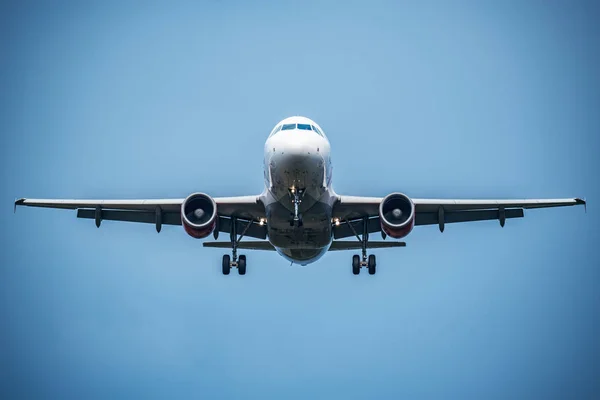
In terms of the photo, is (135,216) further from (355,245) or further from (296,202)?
(355,245)

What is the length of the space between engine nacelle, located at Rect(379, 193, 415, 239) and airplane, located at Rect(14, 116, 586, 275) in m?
0.04

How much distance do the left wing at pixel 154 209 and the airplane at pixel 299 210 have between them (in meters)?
0.04

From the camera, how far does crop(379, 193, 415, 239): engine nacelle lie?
2966 cm

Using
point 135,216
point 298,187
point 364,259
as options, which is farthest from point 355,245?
point 135,216

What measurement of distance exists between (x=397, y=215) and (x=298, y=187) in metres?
4.60

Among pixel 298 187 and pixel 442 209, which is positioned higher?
pixel 298 187

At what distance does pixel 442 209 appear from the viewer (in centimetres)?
3244

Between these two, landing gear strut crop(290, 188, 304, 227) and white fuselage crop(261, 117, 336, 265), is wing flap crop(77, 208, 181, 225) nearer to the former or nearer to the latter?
white fuselage crop(261, 117, 336, 265)

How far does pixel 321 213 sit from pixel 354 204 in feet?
5.79

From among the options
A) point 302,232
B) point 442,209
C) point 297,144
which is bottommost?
point 302,232

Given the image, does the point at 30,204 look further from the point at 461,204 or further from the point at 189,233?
the point at 461,204

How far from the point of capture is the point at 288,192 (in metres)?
28.8

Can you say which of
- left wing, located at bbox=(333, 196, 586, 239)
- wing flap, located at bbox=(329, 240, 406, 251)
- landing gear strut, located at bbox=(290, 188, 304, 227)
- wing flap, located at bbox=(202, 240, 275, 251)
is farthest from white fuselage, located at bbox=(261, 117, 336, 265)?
wing flap, located at bbox=(329, 240, 406, 251)

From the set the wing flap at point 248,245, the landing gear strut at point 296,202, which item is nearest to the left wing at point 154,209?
the wing flap at point 248,245
